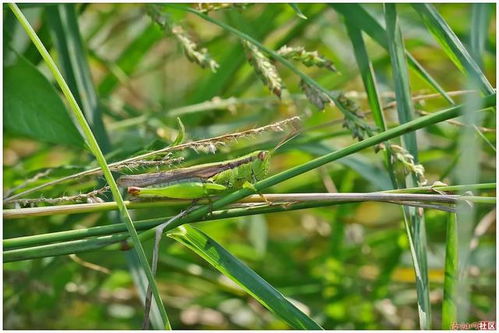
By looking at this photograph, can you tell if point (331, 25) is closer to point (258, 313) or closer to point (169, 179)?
point (258, 313)

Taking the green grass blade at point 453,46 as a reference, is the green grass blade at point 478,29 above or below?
above

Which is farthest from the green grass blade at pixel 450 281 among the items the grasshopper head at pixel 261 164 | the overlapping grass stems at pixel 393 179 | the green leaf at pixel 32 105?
the green leaf at pixel 32 105

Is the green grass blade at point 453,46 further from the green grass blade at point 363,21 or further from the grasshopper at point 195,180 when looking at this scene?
the grasshopper at point 195,180

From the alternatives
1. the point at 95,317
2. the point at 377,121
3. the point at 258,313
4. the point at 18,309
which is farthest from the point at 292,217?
the point at 377,121

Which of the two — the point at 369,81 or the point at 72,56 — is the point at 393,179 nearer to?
the point at 369,81

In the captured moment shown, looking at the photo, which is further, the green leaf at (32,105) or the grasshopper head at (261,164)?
the green leaf at (32,105)

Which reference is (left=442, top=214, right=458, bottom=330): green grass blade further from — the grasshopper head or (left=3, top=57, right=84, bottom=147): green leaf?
(left=3, top=57, right=84, bottom=147): green leaf
